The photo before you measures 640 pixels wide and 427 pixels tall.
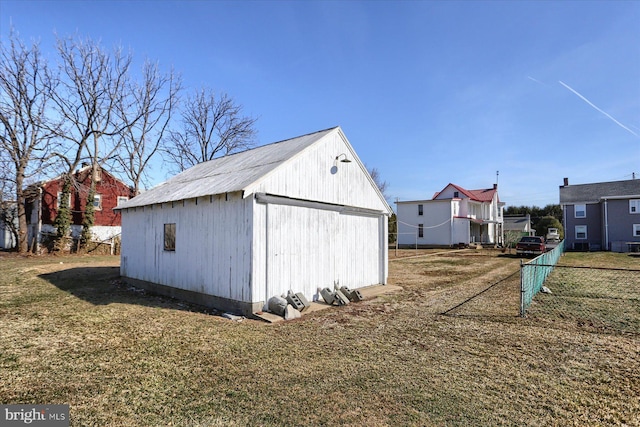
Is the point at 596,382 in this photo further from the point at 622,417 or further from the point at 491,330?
the point at 491,330

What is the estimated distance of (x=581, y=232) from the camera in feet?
112

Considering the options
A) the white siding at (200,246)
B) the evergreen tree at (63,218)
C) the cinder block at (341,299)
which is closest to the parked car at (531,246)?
the cinder block at (341,299)

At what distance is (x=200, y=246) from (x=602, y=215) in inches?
1497

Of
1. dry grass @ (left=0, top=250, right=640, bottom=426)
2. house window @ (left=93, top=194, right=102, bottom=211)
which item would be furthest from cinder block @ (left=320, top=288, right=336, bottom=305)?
house window @ (left=93, top=194, right=102, bottom=211)

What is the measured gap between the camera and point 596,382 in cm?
464

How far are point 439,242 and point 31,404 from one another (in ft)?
122

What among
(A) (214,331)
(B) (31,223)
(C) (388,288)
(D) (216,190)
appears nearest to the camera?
(A) (214,331)

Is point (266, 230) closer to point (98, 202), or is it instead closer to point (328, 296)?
point (328, 296)

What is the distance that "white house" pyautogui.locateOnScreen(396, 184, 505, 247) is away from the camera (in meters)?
36.7

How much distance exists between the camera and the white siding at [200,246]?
27.4 feet

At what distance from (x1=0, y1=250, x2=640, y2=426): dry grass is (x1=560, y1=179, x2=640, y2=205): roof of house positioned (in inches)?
1303

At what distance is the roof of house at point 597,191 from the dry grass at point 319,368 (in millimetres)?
33096

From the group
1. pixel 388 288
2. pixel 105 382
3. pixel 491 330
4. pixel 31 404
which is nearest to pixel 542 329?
pixel 491 330

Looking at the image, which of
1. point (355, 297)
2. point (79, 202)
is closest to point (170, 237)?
point (355, 297)
